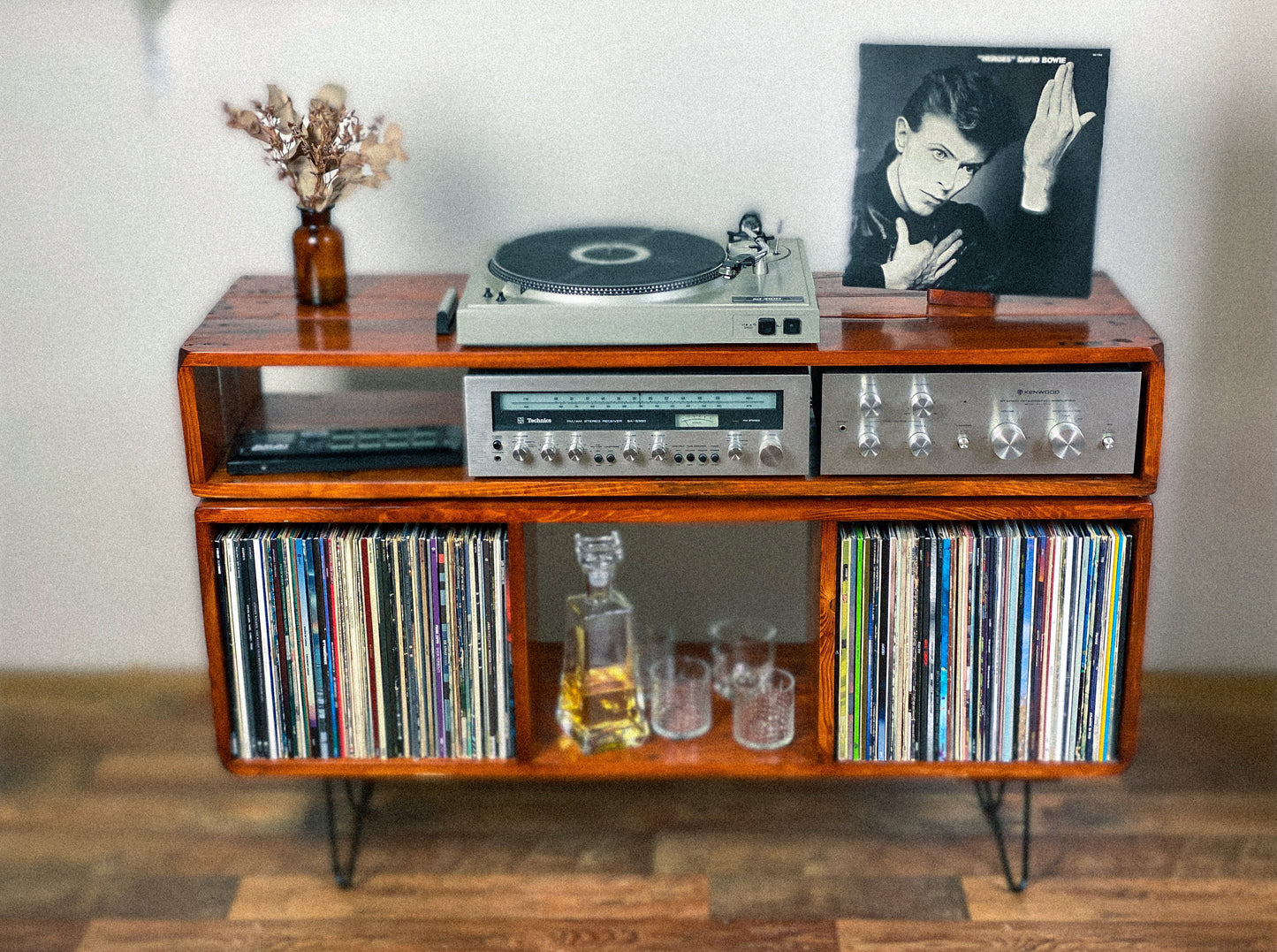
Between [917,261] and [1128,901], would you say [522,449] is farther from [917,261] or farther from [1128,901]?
[1128,901]

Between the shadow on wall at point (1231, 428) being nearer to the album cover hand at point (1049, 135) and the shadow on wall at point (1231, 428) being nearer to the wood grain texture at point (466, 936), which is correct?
the album cover hand at point (1049, 135)

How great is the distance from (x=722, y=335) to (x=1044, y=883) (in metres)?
0.94

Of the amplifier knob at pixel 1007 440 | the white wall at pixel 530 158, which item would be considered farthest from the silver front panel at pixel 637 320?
the white wall at pixel 530 158

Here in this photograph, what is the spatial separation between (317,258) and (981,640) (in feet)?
3.16

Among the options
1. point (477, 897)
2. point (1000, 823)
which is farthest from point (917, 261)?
point (477, 897)

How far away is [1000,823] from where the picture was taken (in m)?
2.10

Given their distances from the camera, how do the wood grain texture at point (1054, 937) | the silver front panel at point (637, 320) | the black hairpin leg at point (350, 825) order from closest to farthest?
the silver front panel at point (637, 320), the wood grain texture at point (1054, 937), the black hairpin leg at point (350, 825)

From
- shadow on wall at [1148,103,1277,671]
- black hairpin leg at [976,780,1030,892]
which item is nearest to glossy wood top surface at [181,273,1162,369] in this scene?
shadow on wall at [1148,103,1277,671]

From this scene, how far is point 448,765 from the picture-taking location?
6.07ft

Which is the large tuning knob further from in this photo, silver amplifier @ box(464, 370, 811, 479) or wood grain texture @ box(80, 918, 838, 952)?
wood grain texture @ box(80, 918, 838, 952)

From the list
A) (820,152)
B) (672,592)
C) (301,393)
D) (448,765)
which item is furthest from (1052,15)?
(448,765)

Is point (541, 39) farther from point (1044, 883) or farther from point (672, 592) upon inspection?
point (1044, 883)

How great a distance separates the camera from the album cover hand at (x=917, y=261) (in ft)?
5.69

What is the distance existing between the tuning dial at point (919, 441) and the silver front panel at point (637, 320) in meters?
0.16
